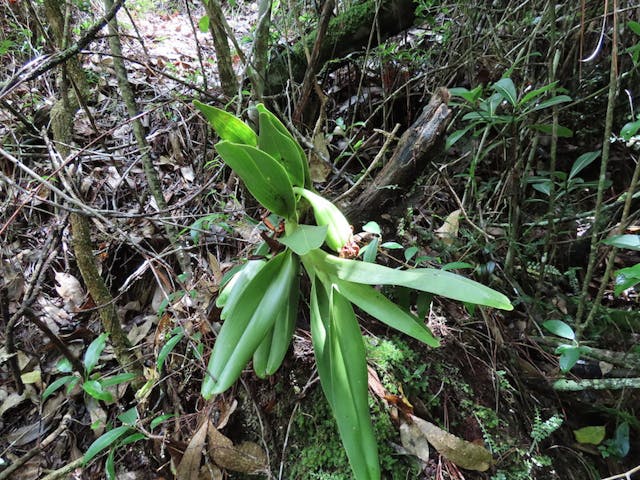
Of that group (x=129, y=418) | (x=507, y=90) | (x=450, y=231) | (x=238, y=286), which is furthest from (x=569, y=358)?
(x=129, y=418)

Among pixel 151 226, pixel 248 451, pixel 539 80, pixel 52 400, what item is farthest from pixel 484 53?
pixel 52 400

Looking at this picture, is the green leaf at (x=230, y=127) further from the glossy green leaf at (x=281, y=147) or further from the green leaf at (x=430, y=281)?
the green leaf at (x=430, y=281)

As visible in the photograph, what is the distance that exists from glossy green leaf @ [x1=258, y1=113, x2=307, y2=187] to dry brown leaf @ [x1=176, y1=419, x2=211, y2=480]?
2.03 ft

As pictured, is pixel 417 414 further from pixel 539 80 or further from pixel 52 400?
pixel 539 80

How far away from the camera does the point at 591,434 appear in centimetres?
99

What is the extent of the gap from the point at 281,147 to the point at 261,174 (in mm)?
96

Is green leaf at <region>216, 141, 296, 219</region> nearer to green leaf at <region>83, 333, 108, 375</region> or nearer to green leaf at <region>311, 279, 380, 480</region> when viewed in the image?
green leaf at <region>311, 279, 380, 480</region>

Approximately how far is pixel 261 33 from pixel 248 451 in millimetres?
1225

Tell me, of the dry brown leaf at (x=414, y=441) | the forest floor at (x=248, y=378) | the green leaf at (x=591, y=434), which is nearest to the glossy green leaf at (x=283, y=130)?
the forest floor at (x=248, y=378)

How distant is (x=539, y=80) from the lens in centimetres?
135

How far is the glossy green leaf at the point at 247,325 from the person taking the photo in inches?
25.5

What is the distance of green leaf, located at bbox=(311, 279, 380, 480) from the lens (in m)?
0.59

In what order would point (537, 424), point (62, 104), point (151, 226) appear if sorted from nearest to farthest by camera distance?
1. point (537, 424)
2. point (62, 104)
3. point (151, 226)

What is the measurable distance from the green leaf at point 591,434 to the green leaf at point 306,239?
895 mm
